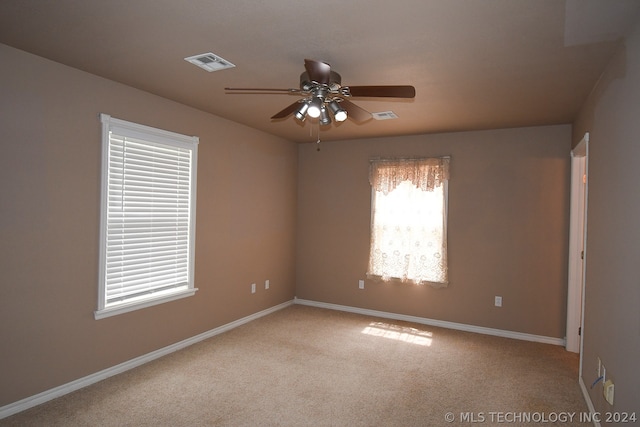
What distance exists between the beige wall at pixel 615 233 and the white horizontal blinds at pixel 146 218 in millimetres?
3645

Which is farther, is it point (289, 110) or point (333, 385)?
point (333, 385)

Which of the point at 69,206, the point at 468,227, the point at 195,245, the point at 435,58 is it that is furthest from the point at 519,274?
the point at 69,206

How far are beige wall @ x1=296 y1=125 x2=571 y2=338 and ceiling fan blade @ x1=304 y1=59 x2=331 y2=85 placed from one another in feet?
10.3

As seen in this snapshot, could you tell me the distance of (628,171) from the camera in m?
2.16

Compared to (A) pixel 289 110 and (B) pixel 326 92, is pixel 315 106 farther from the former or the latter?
(A) pixel 289 110

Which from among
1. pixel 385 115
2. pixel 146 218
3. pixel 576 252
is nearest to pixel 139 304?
pixel 146 218

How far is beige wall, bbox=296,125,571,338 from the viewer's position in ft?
14.6

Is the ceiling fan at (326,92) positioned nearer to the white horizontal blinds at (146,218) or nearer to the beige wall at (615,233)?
the beige wall at (615,233)

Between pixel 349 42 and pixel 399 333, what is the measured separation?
347cm

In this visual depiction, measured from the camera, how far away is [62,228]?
2979 mm

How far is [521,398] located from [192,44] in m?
3.62

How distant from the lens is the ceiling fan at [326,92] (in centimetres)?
232

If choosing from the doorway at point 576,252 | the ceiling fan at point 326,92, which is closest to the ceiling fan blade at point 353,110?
the ceiling fan at point 326,92

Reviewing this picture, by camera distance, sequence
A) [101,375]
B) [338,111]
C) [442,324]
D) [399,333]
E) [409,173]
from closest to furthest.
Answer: [338,111]
[101,375]
[399,333]
[442,324]
[409,173]
